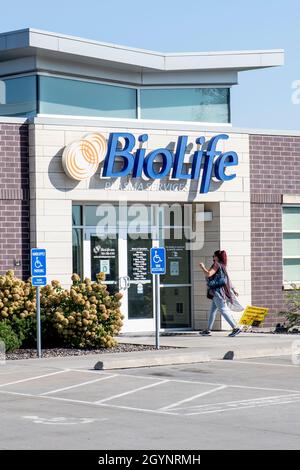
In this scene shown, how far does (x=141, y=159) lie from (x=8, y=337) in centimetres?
596

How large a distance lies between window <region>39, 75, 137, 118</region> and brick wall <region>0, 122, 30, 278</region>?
5.19ft

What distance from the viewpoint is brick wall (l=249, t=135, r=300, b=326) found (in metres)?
25.3

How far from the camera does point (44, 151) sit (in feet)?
72.9

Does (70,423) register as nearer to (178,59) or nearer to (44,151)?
(44,151)

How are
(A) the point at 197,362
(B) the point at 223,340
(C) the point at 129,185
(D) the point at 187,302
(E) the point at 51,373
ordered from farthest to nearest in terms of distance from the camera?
(D) the point at 187,302
(C) the point at 129,185
(B) the point at 223,340
(A) the point at 197,362
(E) the point at 51,373

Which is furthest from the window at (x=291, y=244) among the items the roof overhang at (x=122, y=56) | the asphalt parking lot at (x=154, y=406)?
the asphalt parking lot at (x=154, y=406)

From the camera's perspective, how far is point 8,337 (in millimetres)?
19234

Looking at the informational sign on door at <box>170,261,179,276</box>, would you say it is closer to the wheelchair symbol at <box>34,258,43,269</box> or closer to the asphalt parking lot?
the asphalt parking lot

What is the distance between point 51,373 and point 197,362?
2863mm

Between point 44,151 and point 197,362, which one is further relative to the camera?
point 44,151

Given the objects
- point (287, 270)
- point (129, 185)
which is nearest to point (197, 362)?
point (129, 185)

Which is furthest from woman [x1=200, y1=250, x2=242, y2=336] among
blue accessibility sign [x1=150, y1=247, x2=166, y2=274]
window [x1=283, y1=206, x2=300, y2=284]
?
blue accessibility sign [x1=150, y1=247, x2=166, y2=274]

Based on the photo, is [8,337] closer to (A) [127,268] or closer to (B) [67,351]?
(B) [67,351]

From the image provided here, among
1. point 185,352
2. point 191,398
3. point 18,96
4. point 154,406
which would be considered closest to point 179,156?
point 18,96
